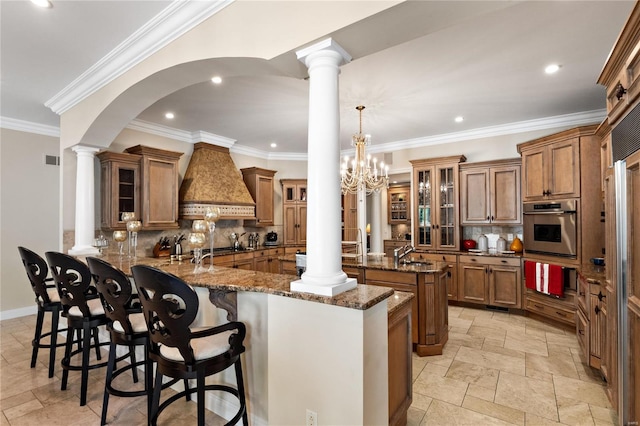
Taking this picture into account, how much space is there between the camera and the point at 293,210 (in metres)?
6.94

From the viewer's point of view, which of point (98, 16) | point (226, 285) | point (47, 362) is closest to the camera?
point (226, 285)

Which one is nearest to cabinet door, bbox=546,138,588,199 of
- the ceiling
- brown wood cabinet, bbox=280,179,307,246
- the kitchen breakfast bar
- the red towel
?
the ceiling

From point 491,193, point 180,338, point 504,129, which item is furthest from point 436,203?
point 180,338

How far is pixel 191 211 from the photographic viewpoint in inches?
199

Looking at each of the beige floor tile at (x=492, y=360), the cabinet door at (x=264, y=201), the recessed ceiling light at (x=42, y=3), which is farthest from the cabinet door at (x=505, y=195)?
the recessed ceiling light at (x=42, y=3)

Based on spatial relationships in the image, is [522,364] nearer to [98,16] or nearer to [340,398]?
[340,398]

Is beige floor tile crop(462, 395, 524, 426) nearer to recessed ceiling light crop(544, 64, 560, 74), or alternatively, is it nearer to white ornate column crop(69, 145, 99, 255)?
recessed ceiling light crop(544, 64, 560, 74)

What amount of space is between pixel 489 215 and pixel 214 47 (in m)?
4.66

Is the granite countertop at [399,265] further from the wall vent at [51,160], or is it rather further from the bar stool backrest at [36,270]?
the wall vent at [51,160]

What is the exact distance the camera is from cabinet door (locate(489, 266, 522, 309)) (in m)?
4.58

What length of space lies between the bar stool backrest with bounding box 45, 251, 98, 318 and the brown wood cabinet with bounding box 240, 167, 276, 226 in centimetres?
398

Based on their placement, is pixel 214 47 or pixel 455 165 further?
pixel 455 165

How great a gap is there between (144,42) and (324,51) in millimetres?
1734

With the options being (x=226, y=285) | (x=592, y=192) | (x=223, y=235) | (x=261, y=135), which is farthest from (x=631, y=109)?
(x=223, y=235)
